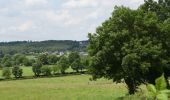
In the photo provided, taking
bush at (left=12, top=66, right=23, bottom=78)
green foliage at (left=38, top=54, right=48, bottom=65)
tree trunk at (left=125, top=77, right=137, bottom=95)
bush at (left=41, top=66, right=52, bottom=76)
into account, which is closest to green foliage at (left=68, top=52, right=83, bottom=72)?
bush at (left=41, top=66, right=52, bottom=76)

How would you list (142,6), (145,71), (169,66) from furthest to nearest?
(142,6), (169,66), (145,71)

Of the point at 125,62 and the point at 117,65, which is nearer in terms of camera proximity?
the point at 125,62

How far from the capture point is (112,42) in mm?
40625

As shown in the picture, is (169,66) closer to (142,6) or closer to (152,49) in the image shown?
(152,49)

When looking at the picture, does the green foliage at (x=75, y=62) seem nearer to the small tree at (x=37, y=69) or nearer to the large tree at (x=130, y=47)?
the small tree at (x=37, y=69)

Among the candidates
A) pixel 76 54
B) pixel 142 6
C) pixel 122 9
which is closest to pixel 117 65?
pixel 122 9

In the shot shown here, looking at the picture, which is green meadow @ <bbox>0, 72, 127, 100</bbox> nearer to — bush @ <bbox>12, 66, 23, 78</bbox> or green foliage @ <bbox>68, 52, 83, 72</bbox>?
bush @ <bbox>12, 66, 23, 78</bbox>

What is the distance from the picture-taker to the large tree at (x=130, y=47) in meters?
38.6

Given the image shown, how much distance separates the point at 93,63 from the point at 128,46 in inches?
148

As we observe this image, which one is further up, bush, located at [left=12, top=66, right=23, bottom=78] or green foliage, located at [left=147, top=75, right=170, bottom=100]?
green foliage, located at [left=147, top=75, right=170, bottom=100]

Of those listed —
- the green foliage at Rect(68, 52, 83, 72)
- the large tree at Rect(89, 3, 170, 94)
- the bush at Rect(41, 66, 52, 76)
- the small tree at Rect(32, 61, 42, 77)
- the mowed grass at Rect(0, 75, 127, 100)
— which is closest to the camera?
the large tree at Rect(89, 3, 170, 94)

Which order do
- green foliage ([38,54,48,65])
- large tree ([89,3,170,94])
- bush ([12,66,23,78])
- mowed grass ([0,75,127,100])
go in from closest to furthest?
large tree ([89,3,170,94]) → mowed grass ([0,75,127,100]) → bush ([12,66,23,78]) → green foliage ([38,54,48,65])

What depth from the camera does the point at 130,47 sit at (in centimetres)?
3906

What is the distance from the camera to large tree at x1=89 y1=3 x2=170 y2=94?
127 feet
